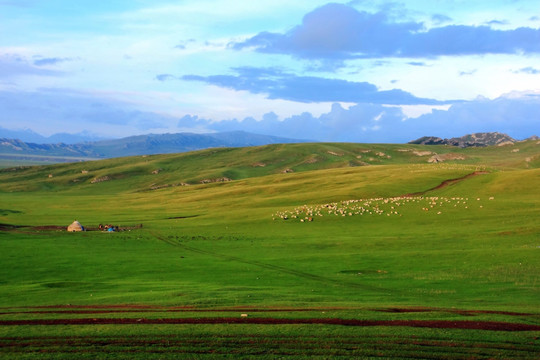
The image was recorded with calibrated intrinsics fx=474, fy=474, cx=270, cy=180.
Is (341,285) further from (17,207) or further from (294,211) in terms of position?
(17,207)

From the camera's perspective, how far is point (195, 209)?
108m

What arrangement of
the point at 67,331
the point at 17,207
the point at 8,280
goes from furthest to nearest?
the point at 17,207, the point at 8,280, the point at 67,331

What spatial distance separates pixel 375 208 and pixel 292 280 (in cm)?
4511

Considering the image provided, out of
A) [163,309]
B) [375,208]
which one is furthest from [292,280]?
[375,208]

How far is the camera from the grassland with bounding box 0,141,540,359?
72.7 ft

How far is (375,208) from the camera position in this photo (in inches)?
3280

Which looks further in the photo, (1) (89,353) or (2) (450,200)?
(2) (450,200)

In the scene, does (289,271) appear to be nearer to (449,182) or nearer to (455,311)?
(455,311)

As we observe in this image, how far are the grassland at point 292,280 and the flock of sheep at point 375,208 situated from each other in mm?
487

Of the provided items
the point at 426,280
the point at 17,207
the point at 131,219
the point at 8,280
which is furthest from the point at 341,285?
→ the point at 17,207

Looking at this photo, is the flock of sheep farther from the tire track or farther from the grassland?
the tire track

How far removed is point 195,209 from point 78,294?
7267 centimetres

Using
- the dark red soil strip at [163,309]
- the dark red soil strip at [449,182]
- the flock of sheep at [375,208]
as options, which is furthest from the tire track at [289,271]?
the dark red soil strip at [449,182]

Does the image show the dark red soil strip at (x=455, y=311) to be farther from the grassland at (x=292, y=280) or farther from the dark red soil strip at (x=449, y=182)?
the dark red soil strip at (x=449, y=182)
